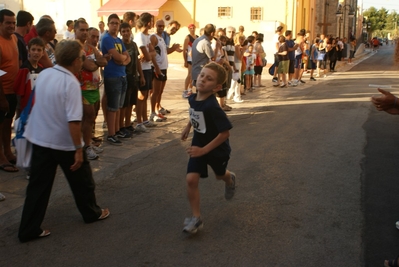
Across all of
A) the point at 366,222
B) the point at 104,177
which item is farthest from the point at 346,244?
the point at 104,177

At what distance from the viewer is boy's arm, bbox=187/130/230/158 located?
14.3 ft

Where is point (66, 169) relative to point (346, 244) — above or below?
above

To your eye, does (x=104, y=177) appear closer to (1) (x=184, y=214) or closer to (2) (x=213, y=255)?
(1) (x=184, y=214)

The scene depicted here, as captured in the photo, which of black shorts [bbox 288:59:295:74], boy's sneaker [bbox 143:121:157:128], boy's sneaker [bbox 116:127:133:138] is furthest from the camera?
black shorts [bbox 288:59:295:74]

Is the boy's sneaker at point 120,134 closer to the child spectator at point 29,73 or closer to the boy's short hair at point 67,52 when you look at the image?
the child spectator at point 29,73

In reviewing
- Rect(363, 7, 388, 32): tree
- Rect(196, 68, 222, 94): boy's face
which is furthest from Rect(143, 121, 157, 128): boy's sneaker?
Rect(363, 7, 388, 32): tree

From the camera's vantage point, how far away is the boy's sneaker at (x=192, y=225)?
14.6 ft

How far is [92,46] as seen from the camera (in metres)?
7.24

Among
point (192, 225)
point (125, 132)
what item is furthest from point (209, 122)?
point (125, 132)

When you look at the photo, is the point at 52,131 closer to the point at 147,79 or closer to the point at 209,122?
the point at 209,122

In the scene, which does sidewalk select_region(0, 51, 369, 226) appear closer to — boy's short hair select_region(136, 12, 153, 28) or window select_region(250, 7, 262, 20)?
boy's short hair select_region(136, 12, 153, 28)

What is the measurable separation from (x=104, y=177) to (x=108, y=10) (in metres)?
27.6

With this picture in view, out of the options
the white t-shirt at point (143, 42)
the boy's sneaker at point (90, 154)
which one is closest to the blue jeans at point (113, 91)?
the boy's sneaker at point (90, 154)

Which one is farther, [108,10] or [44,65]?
[108,10]
